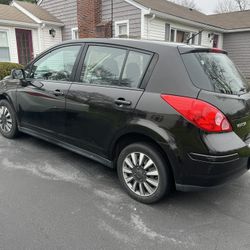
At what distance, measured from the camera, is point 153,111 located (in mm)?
2594

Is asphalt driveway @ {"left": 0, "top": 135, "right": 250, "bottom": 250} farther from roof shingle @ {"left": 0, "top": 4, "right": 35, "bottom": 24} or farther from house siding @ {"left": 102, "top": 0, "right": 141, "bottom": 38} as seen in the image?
roof shingle @ {"left": 0, "top": 4, "right": 35, "bottom": 24}

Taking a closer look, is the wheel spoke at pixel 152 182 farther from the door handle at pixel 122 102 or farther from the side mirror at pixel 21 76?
the side mirror at pixel 21 76

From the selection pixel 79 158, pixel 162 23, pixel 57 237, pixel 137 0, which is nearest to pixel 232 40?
pixel 162 23

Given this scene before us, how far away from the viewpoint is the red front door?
510 inches

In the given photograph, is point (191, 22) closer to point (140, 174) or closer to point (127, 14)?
point (127, 14)

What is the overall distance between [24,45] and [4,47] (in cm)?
114

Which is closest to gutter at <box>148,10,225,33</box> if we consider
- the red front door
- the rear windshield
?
the red front door

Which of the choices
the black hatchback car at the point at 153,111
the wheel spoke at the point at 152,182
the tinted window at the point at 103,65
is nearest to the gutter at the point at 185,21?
the tinted window at the point at 103,65

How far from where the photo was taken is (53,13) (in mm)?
14797

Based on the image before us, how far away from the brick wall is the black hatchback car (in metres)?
9.27

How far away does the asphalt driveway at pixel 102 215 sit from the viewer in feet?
7.58

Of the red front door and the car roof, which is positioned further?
the red front door

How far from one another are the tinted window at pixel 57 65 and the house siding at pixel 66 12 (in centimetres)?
1052

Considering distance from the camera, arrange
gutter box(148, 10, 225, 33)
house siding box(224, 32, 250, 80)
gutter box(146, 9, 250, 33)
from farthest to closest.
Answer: house siding box(224, 32, 250, 80) < gutter box(148, 10, 225, 33) < gutter box(146, 9, 250, 33)
